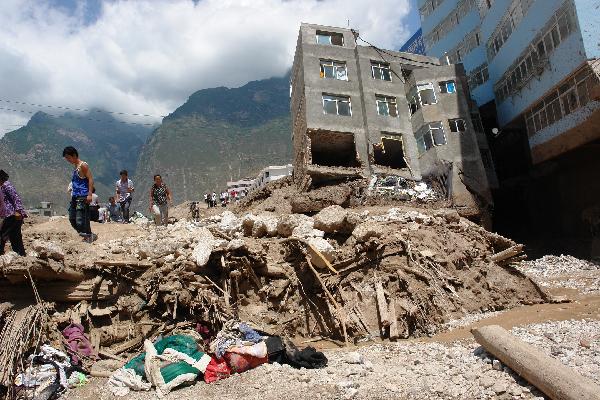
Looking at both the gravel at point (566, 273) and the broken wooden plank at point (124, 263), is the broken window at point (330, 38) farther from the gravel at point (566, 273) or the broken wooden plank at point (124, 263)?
the broken wooden plank at point (124, 263)

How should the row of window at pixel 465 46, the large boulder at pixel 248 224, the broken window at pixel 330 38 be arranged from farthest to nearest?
the row of window at pixel 465 46
the broken window at pixel 330 38
the large boulder at pixel 248 224

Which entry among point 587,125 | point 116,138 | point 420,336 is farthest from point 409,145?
A: point 116,138

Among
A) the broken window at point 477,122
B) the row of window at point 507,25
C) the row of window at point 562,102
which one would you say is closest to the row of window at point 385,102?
the broken window at point 477,122

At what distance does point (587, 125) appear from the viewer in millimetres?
15711

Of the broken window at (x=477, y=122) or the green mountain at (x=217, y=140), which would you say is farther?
the green mountain at (x=217, y=140)

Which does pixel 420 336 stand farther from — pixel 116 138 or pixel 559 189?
pixel 116 138

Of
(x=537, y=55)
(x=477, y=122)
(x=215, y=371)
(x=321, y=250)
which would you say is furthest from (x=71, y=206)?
(x=477, y=122)

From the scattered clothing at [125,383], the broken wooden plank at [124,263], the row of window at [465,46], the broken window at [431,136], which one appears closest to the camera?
the scattered clothing at [125,383]

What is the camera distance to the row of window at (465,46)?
2803cm

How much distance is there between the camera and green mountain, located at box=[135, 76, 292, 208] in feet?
Answer: 307

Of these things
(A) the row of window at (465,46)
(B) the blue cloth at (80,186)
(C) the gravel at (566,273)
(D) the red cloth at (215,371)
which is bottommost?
(C) the gravel at (566,273)

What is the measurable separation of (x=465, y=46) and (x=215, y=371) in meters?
30.8

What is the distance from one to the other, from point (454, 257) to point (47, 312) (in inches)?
332

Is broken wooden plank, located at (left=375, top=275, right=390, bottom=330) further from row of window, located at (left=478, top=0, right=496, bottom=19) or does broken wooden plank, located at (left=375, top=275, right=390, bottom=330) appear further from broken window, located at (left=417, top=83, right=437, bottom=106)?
row of window, located at (left=478, top=0, right=496, bottom=19)
